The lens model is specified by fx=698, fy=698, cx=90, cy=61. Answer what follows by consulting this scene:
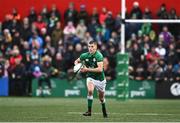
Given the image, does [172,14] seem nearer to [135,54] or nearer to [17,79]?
[135,54]

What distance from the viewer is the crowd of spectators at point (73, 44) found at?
1230 inches

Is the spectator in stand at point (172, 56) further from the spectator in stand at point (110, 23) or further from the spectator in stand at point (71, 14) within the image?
the spectator in stand at point (71, 14)

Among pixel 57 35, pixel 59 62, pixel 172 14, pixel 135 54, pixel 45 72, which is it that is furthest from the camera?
pixel 57 35

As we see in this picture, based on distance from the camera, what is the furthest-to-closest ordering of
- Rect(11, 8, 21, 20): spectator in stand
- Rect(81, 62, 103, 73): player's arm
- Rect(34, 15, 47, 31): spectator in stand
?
Rect(11, 8, 21, 20): spectator in stand, Rect(34, 15, 47, 31): spectator in stand, Rect(81, 62, 103, 73): player's arm

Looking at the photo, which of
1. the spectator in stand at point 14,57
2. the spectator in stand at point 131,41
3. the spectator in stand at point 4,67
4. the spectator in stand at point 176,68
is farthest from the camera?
the spectator in stand at point 131,41

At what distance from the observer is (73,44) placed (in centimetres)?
3231

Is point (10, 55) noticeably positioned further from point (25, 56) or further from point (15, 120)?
point (15, 120)

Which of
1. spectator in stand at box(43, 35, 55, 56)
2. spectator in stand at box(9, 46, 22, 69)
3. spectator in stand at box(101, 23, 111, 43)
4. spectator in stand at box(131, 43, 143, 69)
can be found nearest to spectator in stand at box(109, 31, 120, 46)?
spectator in stand at box(101, 23, 111, 43)

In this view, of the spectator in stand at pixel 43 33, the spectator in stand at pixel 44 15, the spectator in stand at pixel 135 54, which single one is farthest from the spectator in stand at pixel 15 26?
the spectator in stand at pixel 135 54

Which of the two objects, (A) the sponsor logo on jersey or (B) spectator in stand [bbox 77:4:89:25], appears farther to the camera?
(B) spectator in stand [bbox 77:4:89:25]

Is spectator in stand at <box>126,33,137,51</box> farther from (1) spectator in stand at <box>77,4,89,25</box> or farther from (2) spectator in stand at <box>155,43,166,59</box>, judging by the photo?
(1) spectator in stand at <box>77,4,89,25</box>

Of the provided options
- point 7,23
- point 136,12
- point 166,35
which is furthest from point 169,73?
point 7,23

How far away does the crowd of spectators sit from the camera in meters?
31.2

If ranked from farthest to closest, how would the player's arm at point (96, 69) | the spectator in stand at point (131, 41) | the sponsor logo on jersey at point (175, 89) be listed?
the spectator in stand at point (131, 41) < the sponsor logo on jersey at point (175, 89) < the player's arm at point (96, 69)
